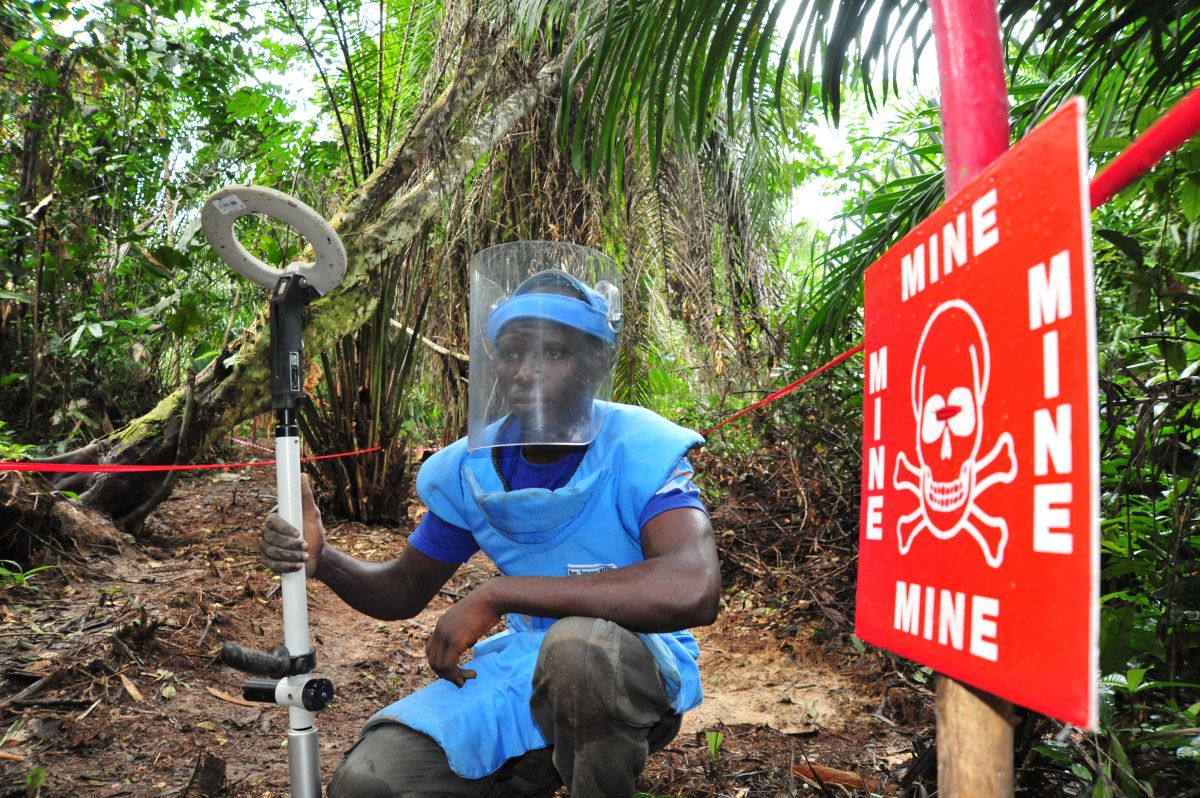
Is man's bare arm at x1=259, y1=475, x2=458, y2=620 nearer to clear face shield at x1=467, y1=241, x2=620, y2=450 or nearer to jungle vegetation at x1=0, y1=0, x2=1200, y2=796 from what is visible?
clear face shield at x1=467, y1=241, x2=620, y2=450

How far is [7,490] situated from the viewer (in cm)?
321

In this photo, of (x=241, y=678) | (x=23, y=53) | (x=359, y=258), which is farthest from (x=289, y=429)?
(x=23, y=53)

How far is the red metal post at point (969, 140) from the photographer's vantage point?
2.59ft

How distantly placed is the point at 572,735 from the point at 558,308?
2.79 ft

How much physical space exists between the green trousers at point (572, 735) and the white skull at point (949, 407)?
91 centimetres

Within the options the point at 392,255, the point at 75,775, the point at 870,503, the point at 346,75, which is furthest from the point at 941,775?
the point at 346,75

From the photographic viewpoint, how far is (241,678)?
299 cm

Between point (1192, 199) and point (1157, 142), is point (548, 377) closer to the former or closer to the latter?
point (1192, 199)

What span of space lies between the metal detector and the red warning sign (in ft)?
3.82

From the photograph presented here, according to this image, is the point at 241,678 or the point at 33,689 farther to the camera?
the point at 241,678

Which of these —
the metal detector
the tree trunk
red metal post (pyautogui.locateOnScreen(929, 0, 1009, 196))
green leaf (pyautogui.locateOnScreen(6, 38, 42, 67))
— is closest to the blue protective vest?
the metal detector

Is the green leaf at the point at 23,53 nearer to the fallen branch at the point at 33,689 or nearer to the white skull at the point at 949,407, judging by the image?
the fallen branch at the point at 33,689

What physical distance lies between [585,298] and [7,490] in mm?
2528

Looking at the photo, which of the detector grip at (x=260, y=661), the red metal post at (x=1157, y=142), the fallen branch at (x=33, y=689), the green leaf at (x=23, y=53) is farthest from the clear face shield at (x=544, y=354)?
the green leaf at (x=23, y=53)
